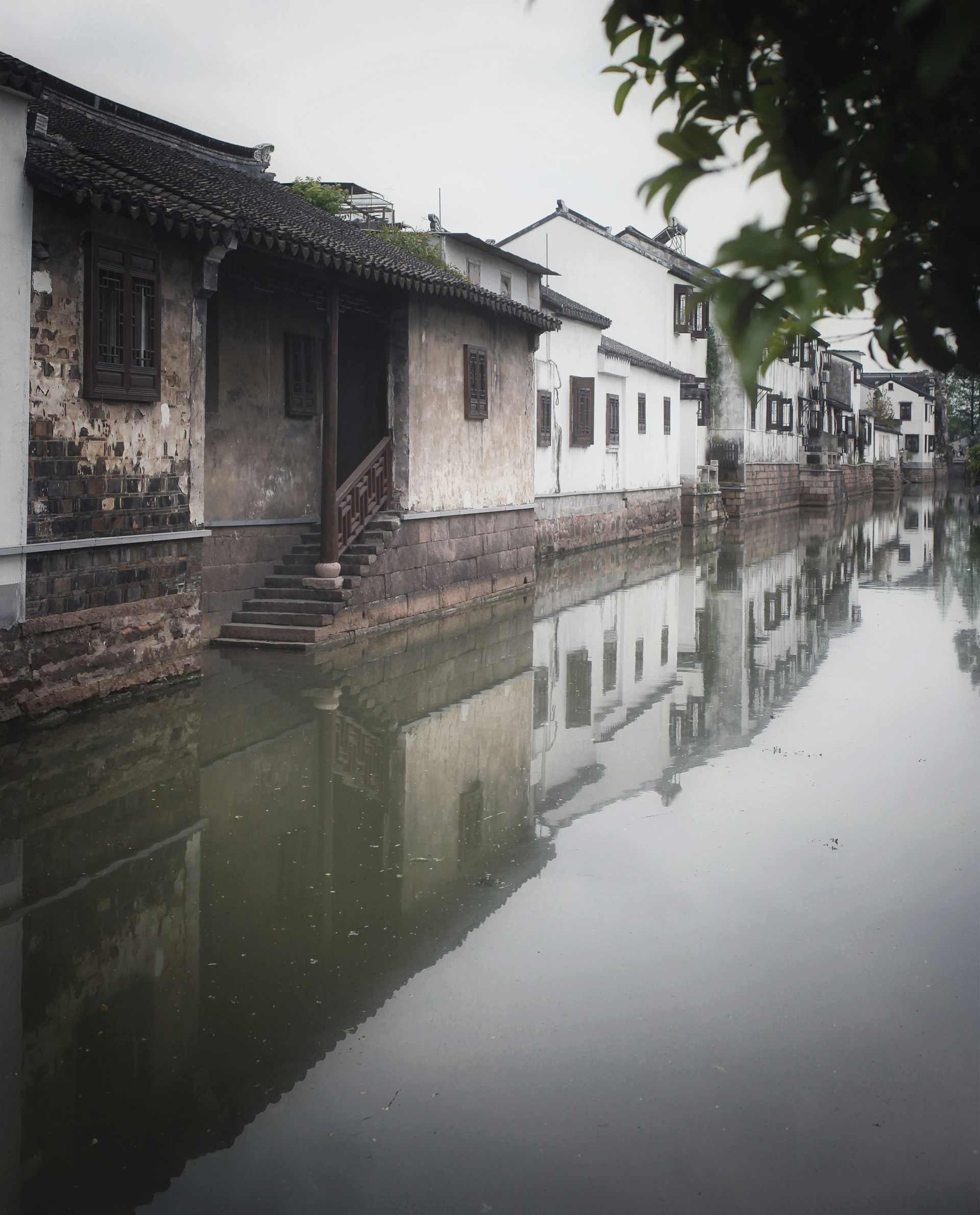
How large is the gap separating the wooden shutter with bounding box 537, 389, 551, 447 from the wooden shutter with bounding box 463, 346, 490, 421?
6.64 metres

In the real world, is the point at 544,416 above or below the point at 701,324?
below

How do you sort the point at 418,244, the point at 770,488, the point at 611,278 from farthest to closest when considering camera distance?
the point at 770,488 < the point at 611,278 < the point at 418,244

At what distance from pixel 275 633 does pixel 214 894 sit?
21.5 ft

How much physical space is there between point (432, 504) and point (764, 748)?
303 inches

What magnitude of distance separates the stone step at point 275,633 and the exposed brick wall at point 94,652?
1.58 m

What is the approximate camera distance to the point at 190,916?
505cm

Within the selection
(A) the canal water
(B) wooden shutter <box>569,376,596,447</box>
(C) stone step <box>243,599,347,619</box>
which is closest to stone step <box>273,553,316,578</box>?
(C) stone step <box>243,599,347,619</box>

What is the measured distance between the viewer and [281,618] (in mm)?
12117

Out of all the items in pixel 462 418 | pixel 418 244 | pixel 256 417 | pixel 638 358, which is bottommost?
pixel 256 417

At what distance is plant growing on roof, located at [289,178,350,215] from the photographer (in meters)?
22.9

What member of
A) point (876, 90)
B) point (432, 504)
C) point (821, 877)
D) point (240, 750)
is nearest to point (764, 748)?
point (821, 877)

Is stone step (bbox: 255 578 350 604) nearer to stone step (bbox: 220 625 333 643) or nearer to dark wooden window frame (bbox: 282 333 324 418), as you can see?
stone step (bbox: 220 625 333 643)

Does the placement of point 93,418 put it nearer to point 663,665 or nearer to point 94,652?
point 94,652

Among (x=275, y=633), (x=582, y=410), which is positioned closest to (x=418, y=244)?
(x=582, y=410)
